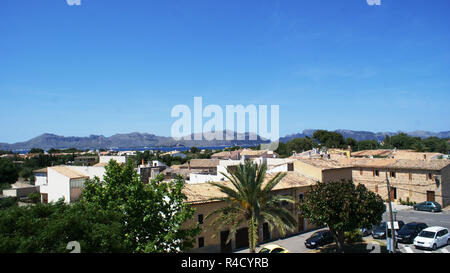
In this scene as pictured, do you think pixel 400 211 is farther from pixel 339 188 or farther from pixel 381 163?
pixel 339 188

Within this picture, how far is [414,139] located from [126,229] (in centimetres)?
13018

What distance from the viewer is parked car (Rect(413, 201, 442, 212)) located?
115 ft

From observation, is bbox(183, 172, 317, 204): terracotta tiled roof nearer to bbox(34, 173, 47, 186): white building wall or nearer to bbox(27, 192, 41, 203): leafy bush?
bbox(27, 192, 41, 203): leafy bush

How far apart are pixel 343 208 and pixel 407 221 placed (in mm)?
15991

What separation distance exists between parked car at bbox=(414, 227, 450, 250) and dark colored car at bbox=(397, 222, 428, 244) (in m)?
1.25

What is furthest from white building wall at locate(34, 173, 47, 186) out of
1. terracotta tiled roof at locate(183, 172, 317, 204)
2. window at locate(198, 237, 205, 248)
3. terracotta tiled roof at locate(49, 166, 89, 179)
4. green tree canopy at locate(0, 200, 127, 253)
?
green tree canopy at locate(0, 200, 127, 253)

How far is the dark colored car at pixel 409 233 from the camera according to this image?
22844 mm

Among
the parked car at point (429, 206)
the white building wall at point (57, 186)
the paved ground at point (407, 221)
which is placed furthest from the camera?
the white building wall at point (57, 186)

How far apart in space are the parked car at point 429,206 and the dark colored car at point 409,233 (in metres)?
13.6

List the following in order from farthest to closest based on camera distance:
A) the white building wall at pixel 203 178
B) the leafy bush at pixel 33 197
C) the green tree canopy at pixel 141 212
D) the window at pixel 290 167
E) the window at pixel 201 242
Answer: the leafy bush at pixel 33 197
the window at pixel 290 167
the white building wall at pixel 203 178
the window at pixel 201 242
the green tree canopy at pixel 141 212

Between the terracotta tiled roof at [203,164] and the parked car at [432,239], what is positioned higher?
the terracotta tiled roof at [203,164]

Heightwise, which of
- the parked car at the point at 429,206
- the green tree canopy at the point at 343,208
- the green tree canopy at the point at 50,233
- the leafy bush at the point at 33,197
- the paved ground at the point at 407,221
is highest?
the green tree canopy at the point at 50,233

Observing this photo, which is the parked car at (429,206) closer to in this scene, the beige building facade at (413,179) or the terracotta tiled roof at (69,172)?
the beige building facade at (413,179)

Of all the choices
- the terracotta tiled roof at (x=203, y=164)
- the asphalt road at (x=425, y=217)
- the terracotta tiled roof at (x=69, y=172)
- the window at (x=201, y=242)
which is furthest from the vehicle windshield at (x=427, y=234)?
the terracotta tiled roof at (x=203, y=164)
